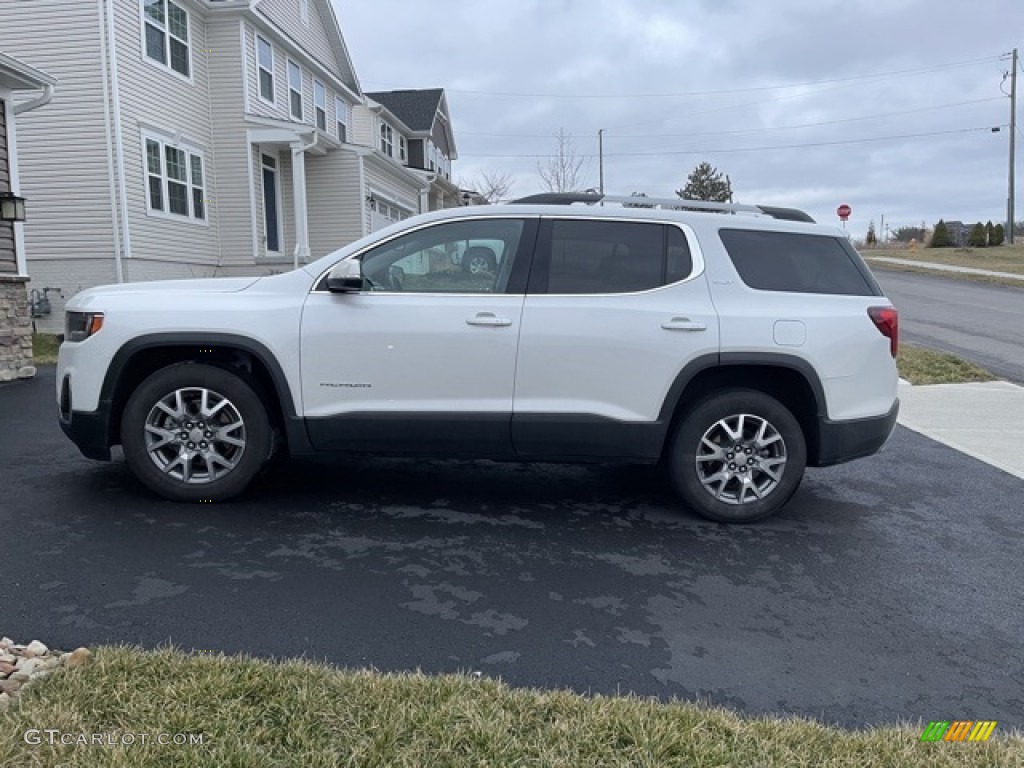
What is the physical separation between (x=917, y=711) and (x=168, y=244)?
52.4 feet

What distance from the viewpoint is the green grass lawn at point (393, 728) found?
2354mm

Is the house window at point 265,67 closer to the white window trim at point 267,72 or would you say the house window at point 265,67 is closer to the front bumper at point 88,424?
the white window trim at point 267,72

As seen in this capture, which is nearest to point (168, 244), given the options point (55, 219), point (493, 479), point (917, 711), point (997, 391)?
point (55, 219)

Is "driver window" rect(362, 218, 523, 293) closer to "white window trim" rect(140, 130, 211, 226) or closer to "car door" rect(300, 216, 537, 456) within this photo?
"car door" rect(300, 216, 537, 456)

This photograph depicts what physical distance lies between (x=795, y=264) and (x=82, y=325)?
431 centimetres

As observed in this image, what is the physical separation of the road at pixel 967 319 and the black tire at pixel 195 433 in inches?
403

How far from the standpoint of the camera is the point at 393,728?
2477mm

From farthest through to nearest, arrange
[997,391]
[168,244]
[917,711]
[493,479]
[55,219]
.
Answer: [168,244], [55,219], [997,391], [493,479], [917,711]

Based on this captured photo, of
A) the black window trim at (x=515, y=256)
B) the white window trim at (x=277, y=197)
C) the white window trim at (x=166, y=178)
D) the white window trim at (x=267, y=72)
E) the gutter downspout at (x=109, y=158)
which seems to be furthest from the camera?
the white window trim at (x=277, y=197)

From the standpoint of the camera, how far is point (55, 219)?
1427 centimetres

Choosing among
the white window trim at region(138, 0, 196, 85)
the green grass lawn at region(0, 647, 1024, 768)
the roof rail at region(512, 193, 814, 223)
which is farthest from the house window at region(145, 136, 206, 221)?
the green grass lawn at region(0, 647, 1024, 768)

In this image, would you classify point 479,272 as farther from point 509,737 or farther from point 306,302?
point 509,737

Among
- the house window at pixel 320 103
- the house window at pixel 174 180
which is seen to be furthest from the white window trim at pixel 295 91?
the house window at pixel 174 180

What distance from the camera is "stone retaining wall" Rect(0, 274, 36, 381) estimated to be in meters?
9.77
